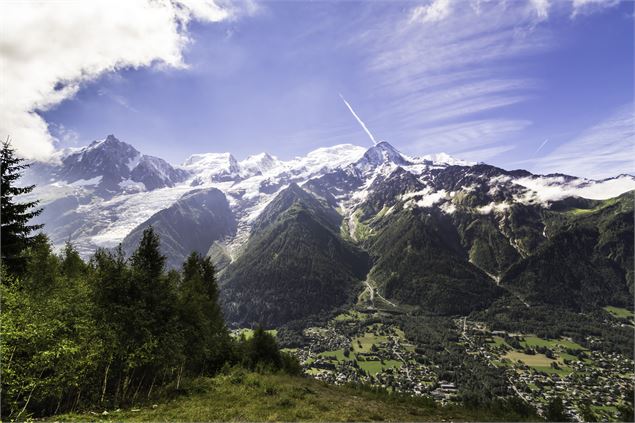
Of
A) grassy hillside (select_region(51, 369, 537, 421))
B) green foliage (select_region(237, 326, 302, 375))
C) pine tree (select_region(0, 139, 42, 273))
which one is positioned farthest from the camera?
green foliage (select_region(237, 326, 302, 375))

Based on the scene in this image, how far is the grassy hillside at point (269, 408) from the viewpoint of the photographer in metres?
28.4

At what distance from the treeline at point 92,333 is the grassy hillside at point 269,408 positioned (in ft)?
12.6

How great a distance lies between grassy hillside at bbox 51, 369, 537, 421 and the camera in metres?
28.4

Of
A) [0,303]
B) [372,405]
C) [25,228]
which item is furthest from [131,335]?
[372,405]

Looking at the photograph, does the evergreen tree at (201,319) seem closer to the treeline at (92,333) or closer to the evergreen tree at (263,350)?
the treeline at (92,333)

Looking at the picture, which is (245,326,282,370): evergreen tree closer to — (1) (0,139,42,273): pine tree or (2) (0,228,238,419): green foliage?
(2) (0,228,238,419): green foliage

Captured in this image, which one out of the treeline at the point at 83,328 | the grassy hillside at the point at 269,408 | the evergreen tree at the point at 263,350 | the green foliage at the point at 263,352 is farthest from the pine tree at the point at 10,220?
the evergreen tree at the point at 263,350

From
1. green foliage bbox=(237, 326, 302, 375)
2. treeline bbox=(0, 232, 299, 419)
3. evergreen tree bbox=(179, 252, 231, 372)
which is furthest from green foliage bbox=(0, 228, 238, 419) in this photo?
green foliage bbox=(237, 326, 302, 375)

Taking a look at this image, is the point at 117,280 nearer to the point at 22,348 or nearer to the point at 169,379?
the point at 22,348

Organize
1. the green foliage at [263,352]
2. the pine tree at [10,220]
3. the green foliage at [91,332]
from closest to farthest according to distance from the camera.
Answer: the green foliage at [91,332]
the pine tree at [10,220]
the green foliage at [263,352]

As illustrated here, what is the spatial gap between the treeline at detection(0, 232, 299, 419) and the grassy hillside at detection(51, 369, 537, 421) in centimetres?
383

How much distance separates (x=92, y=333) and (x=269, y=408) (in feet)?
57.2

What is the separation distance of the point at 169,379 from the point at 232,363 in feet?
47.4

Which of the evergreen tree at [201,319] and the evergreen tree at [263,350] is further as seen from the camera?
the evergreen tree at [263,350]
